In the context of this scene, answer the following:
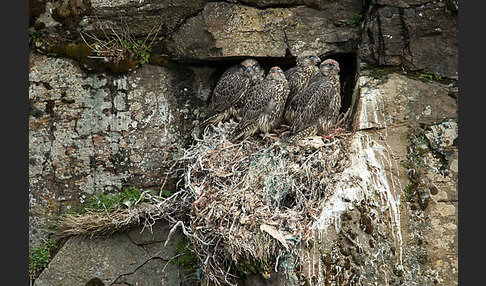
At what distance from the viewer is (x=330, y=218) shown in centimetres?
640

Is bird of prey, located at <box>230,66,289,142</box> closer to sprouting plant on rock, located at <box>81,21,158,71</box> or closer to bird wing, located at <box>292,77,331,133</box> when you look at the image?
bird wing, located at <box>292,77,331,133</box>

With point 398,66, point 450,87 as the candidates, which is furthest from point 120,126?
point 450,87

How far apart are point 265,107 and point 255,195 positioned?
1.16 m

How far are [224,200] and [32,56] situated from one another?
114 inches

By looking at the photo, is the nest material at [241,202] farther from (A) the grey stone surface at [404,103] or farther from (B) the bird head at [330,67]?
(B) the bird head at [330,67]

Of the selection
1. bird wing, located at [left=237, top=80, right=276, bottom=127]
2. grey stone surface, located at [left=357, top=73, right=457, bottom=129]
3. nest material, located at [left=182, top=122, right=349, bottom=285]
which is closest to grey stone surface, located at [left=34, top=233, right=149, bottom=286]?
nest material, located at [left=182, top=122, right=349, bottom=285]

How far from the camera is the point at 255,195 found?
6918 millimetres

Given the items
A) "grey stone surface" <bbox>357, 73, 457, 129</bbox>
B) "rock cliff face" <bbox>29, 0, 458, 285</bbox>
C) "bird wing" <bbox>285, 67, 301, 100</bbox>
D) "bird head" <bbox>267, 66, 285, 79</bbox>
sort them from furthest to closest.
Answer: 1. "bird wing" <bbox>285, 67, 301, 100</bbox>
2. "bird head" <bbox>267, 66, 285, 79</bbox>
3. "rock cliff face" <bbox>29, 0, 458, 285</bbox>
4. "grey stone surface" <bbox>357, 73, 457, 129</bbox>

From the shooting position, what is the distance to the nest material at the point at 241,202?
6422mm

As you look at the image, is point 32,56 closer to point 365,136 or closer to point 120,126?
point 120,126

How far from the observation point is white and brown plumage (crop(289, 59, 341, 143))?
7.32 meters

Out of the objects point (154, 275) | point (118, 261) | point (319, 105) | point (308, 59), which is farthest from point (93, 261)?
point (308, 59)

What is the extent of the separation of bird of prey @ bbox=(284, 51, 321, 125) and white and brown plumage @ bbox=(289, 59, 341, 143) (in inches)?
8.8

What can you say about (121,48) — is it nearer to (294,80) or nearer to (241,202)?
(294,80)
